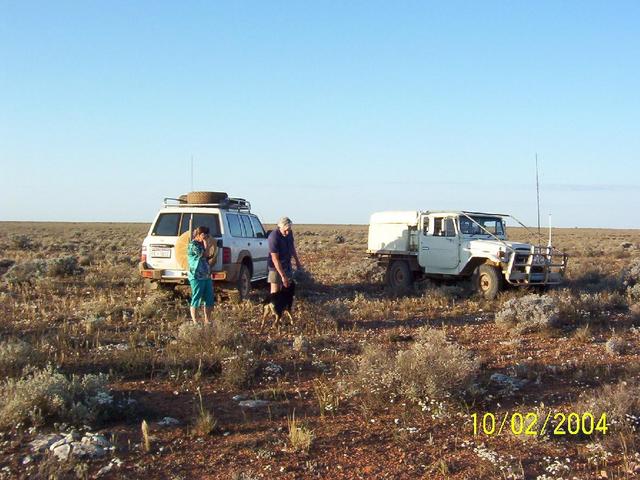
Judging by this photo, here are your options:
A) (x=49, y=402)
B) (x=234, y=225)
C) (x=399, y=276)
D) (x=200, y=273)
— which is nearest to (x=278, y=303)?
(x=200, y=273)

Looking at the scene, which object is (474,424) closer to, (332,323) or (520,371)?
(520,371)

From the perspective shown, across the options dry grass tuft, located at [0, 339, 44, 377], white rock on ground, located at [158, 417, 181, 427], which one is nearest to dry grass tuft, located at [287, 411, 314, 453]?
white rock on ground, located at [158, 417, 181, 427]

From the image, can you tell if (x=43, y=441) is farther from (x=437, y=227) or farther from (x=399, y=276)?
(x=399, y=276)

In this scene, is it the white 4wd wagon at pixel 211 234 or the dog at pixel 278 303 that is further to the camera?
the white 4wd wagon at pixel 211 234

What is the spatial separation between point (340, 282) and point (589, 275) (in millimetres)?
6577

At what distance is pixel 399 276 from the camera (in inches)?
607

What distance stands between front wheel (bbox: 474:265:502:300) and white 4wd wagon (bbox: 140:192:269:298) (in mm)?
4855

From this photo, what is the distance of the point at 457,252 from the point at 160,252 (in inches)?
257

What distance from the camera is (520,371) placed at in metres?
7.04

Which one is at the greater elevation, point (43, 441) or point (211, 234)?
point (211, 234)
